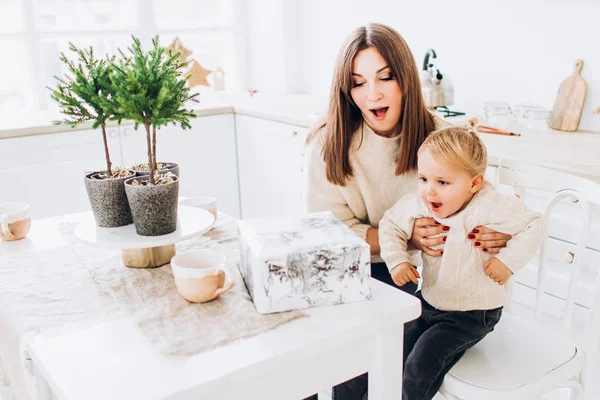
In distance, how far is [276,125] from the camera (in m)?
2.82

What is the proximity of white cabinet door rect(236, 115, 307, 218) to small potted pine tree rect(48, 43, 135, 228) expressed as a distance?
1530mm

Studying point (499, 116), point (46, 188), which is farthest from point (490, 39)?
point (46, 188)

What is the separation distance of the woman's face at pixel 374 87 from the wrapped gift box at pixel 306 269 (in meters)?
0.51

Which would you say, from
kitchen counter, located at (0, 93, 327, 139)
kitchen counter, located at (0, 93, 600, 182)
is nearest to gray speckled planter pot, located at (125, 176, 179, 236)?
kitchen counter, located at (0, 93, 600, 182)

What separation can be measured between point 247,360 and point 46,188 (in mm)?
1212

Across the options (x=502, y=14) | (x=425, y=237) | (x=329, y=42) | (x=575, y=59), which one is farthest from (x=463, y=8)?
(x=425, y=237)

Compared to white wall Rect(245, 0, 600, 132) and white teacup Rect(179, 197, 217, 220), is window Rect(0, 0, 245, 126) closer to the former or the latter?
white wall Rect(245, 0, 600, 132)

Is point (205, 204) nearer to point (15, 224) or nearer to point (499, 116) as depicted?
point (15, 224)

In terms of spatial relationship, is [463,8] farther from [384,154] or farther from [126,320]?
[126,320]

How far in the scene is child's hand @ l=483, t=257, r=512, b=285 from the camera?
124 cm

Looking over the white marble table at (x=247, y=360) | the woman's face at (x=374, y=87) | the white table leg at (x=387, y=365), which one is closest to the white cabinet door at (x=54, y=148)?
the woman's face at (x=374, y=87)

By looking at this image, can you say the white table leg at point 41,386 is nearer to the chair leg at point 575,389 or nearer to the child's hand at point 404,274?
the child's hand at point 404,274

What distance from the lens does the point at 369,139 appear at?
1516 millimetres

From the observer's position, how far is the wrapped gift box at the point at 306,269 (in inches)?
37.2
